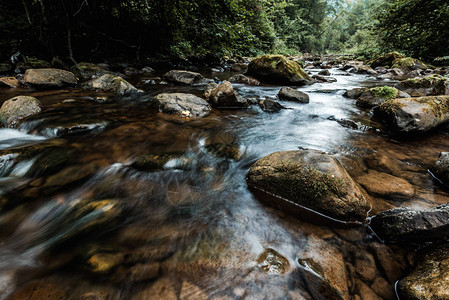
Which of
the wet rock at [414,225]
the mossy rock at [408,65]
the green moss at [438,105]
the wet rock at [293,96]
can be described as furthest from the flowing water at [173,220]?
the mossy rock at [408,65]

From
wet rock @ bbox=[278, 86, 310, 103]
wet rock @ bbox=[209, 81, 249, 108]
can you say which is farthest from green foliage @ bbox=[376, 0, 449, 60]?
wet rock @ bbox=[209, 81, 249, 108]

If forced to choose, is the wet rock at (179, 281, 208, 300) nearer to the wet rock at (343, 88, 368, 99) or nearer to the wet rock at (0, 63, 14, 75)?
the wet rock at (343, 88, 368, 99)

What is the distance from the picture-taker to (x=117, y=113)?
15.4 ft

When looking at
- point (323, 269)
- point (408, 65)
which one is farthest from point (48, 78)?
point (408, 65)

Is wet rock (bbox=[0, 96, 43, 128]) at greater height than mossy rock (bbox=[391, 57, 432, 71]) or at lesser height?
lesser

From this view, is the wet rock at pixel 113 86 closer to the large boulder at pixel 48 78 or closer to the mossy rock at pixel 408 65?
the large boulder at pixel 48 78

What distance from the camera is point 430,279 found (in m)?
1.24

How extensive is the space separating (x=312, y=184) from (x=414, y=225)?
79 centimetres

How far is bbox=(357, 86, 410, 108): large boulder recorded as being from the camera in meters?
5.32

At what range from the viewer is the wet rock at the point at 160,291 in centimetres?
131

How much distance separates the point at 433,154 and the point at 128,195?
4.46 meters

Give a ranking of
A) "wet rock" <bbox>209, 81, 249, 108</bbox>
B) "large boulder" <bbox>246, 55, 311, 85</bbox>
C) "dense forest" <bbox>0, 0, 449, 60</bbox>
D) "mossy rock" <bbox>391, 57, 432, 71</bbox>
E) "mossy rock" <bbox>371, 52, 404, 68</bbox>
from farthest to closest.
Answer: "mossy rock" <bbox>371, 52, 404, 68</bbox>, "mossy rock" <bbox>391, 57, 432, 71</bbox>, "large boulder" <bbox>246, 55, 311, 85</bbox>, "dense forest" <bbox>0, 0, 449, 60</bbox>, "wet rock" <bbox>209, 81, 249, 108</bbox>

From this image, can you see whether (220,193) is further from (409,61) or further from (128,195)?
(409,61)

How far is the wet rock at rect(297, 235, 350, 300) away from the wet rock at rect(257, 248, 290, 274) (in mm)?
124
